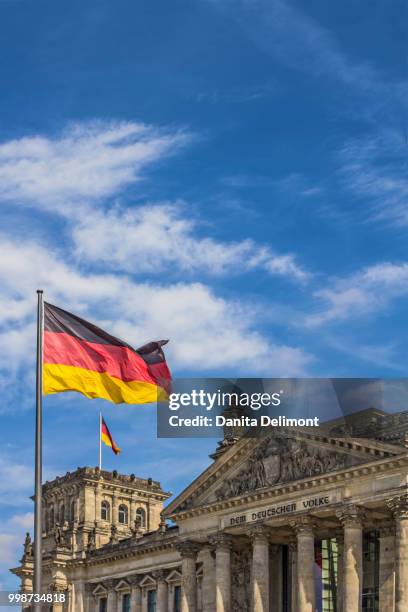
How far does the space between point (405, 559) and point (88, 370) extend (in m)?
31.1

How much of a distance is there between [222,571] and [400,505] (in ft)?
50.2

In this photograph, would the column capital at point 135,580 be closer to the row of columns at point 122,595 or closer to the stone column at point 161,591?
the row of columns at point 122,595

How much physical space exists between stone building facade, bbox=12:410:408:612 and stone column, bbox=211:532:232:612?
0.06 meters

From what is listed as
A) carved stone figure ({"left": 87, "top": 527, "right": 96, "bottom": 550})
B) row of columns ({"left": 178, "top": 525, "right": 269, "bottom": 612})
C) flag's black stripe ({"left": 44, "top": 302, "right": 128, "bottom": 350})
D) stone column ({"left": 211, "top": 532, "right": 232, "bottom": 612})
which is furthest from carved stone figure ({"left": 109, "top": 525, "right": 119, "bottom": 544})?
flag's black stripe ({"left": 44, "top": 302, "right": 128, "bottom": 350})

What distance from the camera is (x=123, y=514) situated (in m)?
96.4

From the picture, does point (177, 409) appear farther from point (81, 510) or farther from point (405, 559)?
point (81, 510)

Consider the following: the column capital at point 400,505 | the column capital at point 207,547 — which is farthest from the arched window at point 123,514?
the column capital at point 400,505

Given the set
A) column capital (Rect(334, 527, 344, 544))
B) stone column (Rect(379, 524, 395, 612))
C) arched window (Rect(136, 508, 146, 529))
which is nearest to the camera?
stone column (Rect(379, 524, 395, 612))

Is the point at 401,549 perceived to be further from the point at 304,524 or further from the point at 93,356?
the point at 93,356

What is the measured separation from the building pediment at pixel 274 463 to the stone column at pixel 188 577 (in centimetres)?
237

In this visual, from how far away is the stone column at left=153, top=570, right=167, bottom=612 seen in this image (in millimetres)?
79250

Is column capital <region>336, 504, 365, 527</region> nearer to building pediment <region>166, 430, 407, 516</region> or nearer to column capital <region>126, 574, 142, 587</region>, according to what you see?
building pediment <region>166, 430, 407, 516</region>

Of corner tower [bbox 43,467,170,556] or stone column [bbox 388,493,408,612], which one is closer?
stone column [bbox 388,493,408,612]

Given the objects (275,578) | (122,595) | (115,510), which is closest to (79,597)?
(122,595)
